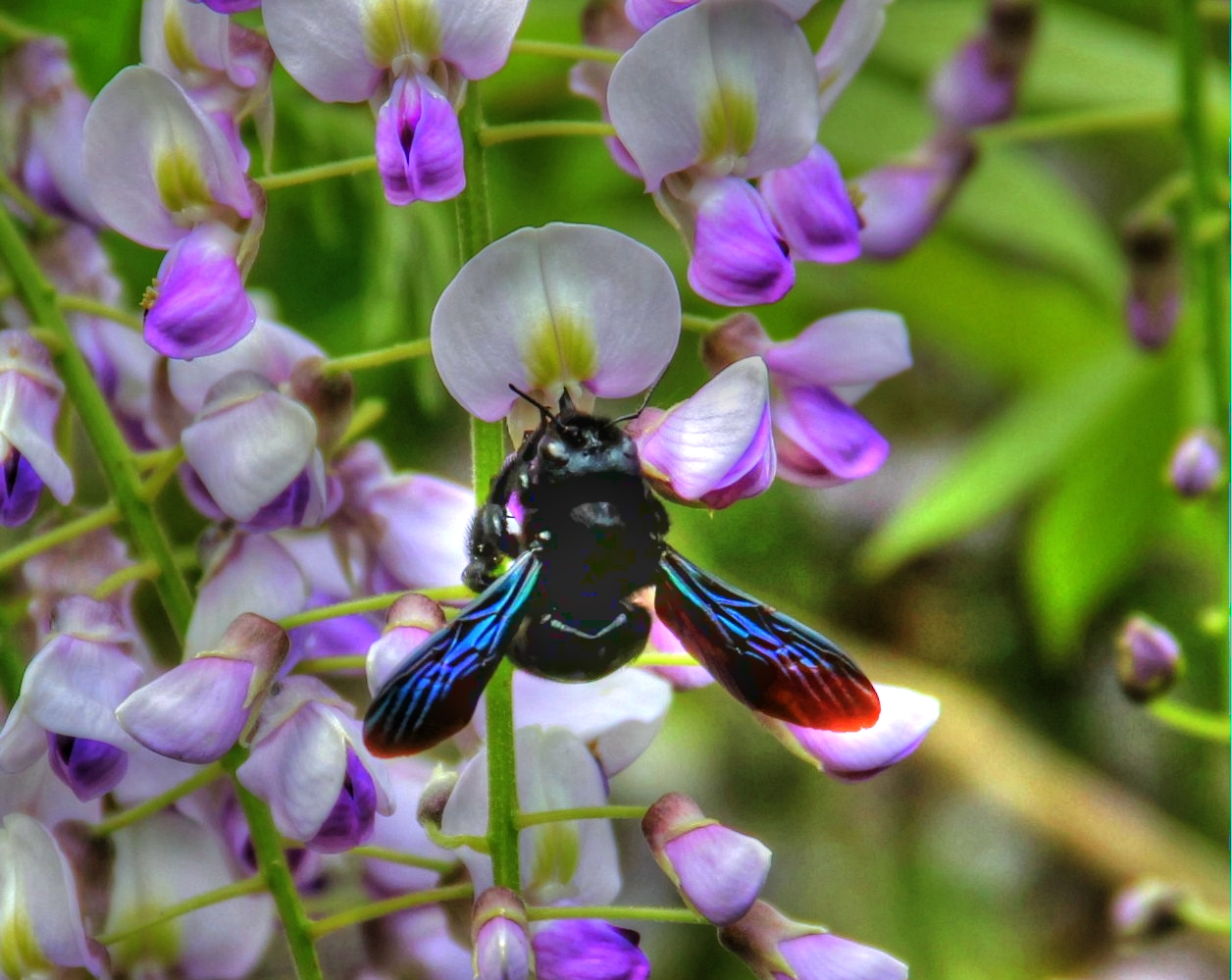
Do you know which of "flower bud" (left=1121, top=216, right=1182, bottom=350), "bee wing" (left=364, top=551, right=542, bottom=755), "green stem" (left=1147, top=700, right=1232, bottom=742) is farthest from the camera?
"flower bud" (left=1121, top=216, right=1182, bottom=350)

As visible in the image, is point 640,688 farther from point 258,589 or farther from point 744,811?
point 744,811

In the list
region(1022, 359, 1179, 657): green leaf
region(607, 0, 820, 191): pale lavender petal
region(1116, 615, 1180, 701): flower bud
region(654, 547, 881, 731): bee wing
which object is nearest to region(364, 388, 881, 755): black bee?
region(654, 547, 881, 731): bee wing

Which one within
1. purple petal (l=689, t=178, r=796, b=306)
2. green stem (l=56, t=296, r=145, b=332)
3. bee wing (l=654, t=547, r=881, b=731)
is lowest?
bee wing (l=654, t=547, r=881, b=731)

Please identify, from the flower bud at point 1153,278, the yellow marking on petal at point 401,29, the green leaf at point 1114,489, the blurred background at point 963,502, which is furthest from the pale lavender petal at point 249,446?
the green leaf at point 1114,489

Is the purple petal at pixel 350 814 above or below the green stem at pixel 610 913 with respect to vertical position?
above

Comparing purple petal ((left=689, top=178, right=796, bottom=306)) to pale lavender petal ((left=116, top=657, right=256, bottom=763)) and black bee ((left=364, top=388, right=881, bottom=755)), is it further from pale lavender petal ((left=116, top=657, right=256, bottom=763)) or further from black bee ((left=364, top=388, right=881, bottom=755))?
pale lavender petal ((left=116, top=657, right=256, bottom=763))

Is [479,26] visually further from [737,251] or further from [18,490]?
[18,490]

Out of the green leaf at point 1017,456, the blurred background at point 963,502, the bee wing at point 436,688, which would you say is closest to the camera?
the bee wing at point 436,688

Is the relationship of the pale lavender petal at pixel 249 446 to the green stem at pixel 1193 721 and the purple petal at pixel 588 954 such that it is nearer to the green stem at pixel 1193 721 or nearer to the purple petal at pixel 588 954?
the purple petal at pixel 588 954
